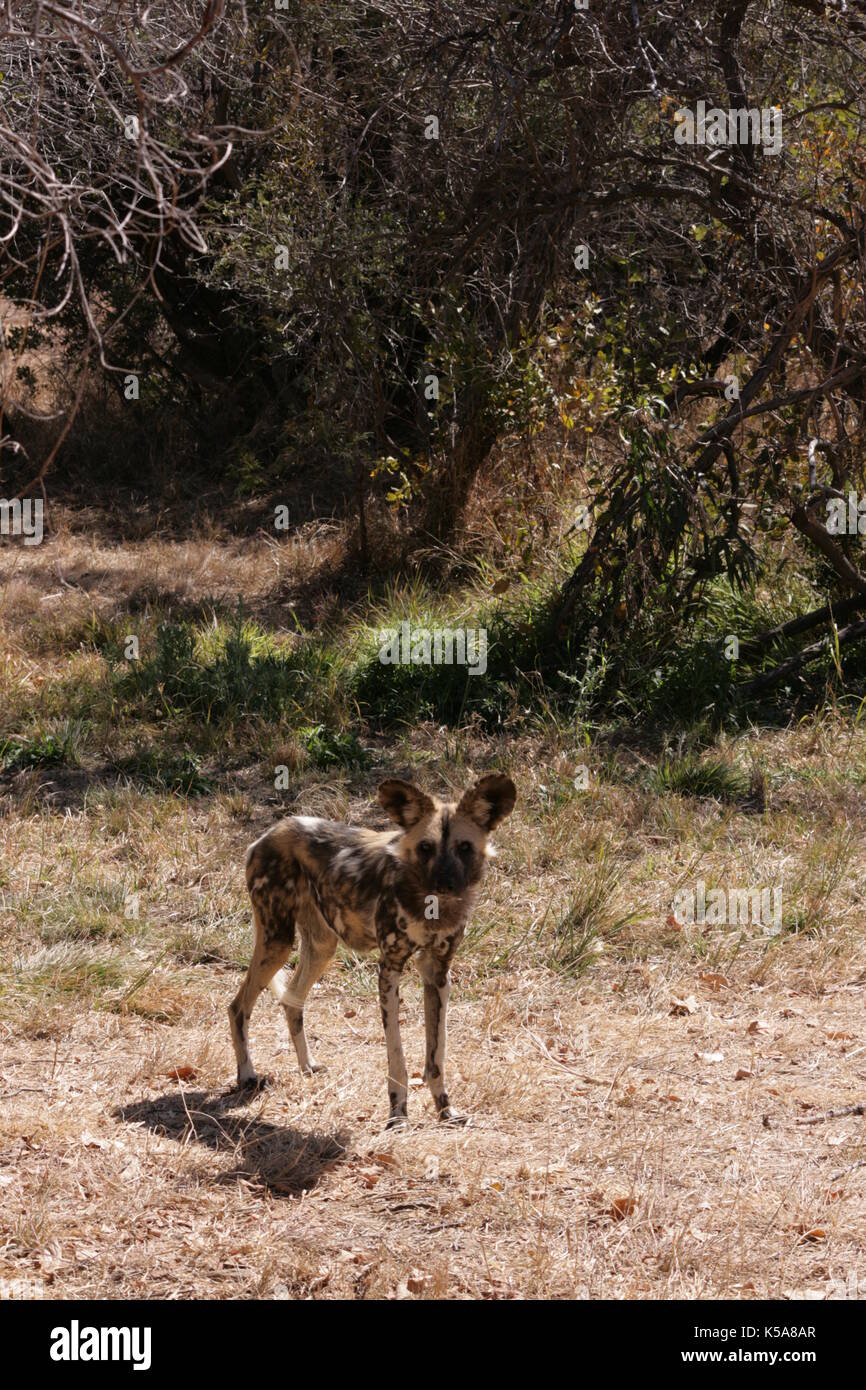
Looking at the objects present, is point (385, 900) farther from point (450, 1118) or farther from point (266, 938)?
point (450, 1118)

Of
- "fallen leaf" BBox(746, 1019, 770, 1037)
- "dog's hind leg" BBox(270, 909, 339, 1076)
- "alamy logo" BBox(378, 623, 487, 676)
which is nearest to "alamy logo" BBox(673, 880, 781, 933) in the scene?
"fallen leaf" BBox(746, 1019, 770, 1037)

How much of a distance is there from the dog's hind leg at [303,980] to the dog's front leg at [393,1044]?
437 millimetres

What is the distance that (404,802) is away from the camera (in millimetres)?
4688

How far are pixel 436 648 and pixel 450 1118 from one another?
4941 mm

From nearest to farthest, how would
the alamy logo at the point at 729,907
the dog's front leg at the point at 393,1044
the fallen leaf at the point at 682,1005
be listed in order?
the dog's front leg at the point at 393,1044 < the fallen leaf at the point at 682,1005 < the alamy logo at the point at 729,907

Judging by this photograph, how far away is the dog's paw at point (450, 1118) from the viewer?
4.89 metres

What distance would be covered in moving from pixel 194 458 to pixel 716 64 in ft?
25.0

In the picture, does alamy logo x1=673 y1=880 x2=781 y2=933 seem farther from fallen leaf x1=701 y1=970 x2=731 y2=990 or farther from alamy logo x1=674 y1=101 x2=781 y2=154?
alamy logo x1=674 y1=101 x2=781 y2=154

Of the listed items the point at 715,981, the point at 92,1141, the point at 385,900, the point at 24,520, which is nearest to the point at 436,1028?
the point at 385,900

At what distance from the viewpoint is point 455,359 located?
1030 cm

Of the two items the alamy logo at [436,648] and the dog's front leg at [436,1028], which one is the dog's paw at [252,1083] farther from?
the alamy logo at [436,648]

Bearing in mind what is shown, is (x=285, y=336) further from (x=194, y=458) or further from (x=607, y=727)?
(x=607, y=727)

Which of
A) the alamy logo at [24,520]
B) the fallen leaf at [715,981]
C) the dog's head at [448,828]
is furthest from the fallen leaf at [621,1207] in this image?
the alamy logo at [24,520]

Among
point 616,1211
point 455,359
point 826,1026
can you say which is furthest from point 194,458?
point 616,1211
